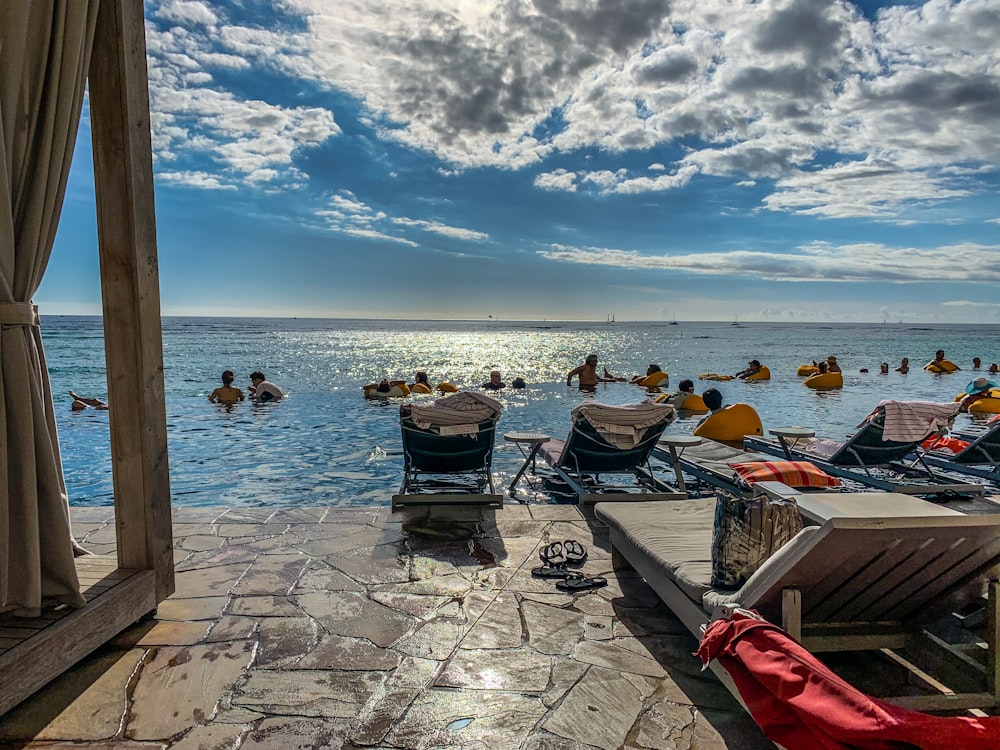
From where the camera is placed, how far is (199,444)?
10.4 meters

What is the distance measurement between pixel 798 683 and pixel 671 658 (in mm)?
1121

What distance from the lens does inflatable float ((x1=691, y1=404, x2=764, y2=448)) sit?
918cm

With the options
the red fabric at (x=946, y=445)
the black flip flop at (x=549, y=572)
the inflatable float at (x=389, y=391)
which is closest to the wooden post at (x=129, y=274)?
the black flip flop at (x=549, y=572)

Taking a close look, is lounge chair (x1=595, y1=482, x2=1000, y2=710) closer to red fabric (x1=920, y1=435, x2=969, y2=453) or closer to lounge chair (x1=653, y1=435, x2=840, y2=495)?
lounge chair (x1=653, y1=435, x2=840, y2=495)

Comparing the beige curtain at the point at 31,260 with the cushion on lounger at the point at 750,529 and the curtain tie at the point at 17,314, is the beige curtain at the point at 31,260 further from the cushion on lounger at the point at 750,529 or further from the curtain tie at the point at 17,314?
the cushion on lounger at the point at 750,529

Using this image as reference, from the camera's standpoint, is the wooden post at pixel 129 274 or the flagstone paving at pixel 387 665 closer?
the flagstone paving at pixel 387 665

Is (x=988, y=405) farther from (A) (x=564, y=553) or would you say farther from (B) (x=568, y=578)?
(B) (x=568, y=578)

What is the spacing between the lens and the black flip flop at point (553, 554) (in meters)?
4.15

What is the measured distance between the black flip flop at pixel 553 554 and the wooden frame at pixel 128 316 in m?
2.32

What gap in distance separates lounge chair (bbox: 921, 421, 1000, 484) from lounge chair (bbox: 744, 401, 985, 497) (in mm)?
261

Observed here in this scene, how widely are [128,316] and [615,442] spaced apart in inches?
172

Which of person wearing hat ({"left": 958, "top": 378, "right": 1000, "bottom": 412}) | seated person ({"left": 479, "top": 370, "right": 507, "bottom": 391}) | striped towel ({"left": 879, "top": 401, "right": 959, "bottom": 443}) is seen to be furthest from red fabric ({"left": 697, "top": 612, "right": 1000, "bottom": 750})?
seated person ({"left": 479, "top": 370, "right": 507, "bottom": 391})

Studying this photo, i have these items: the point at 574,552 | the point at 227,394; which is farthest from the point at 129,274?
the point at 227,394

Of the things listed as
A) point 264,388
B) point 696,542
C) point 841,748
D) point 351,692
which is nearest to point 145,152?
point 351,692
